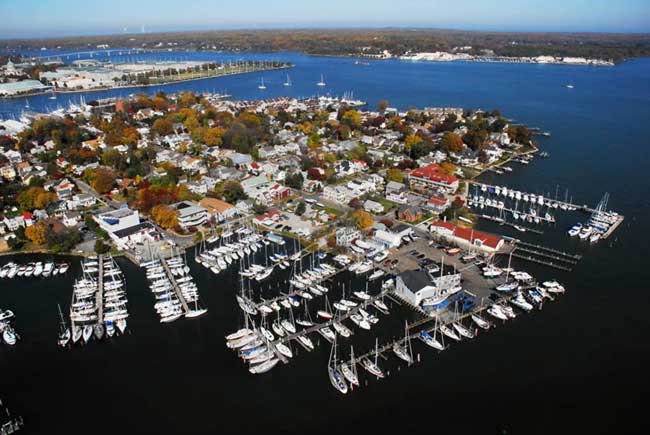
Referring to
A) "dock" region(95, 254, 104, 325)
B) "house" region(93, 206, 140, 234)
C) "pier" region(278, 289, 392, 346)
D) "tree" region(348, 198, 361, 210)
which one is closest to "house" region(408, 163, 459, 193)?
"tree" region(348, 198, 361, 210)

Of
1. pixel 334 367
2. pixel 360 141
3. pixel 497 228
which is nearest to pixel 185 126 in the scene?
pixel 360 141

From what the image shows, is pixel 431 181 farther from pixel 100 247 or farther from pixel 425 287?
pixel 100 247

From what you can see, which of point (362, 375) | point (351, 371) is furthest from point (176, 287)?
point (362, 375)

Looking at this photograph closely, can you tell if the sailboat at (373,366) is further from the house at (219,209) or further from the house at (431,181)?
the house at (431,181)

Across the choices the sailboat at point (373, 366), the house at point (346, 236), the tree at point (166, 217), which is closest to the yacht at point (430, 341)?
the sailboat at point (373, 366)

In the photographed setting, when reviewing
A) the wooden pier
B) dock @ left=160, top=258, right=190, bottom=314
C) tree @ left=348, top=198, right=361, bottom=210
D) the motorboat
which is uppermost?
tree @ left=348, top=198, right=361, bottom=210

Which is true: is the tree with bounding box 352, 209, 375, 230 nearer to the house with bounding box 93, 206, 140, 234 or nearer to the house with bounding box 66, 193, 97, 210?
the house with bounding box 93, 206, 140, 234

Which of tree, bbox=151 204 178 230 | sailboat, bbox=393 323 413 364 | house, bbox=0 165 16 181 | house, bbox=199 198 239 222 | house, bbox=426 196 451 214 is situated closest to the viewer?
sailboat, bbox=393 323 413 364
